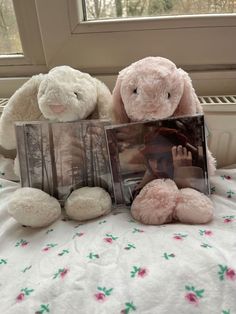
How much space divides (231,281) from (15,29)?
845 millimetres

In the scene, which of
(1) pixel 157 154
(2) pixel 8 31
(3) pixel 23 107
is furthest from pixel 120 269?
(2) pixel 8 31

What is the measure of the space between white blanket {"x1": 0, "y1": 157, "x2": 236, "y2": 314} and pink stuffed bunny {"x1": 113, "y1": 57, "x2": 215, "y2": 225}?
34 millimetres

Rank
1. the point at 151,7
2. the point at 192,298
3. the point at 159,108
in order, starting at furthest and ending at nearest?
the point at 151,7 < the point at 159,108 < the point at 192,298

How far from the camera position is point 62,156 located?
71 cm

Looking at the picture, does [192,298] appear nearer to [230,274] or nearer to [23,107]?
[230,274]

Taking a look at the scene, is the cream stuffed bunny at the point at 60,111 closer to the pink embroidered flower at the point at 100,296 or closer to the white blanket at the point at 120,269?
the white blanket at the point at 120,269

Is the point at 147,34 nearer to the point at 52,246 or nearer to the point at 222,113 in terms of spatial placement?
the point at 222,113

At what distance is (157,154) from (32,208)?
30 centimetres

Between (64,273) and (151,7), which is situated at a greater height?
(151,7)

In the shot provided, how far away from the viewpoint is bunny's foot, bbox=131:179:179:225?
65 cm

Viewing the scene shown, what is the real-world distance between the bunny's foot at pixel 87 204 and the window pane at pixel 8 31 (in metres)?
0.50

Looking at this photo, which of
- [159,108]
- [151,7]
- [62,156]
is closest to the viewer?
[159,108]

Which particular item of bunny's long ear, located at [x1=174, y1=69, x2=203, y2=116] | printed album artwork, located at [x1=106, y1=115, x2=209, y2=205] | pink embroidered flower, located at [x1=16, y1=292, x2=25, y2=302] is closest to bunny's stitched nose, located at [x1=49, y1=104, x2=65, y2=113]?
printed album artwork, located at [x1=106, y1=115, x2=209, y2=205]

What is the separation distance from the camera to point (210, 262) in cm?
49
